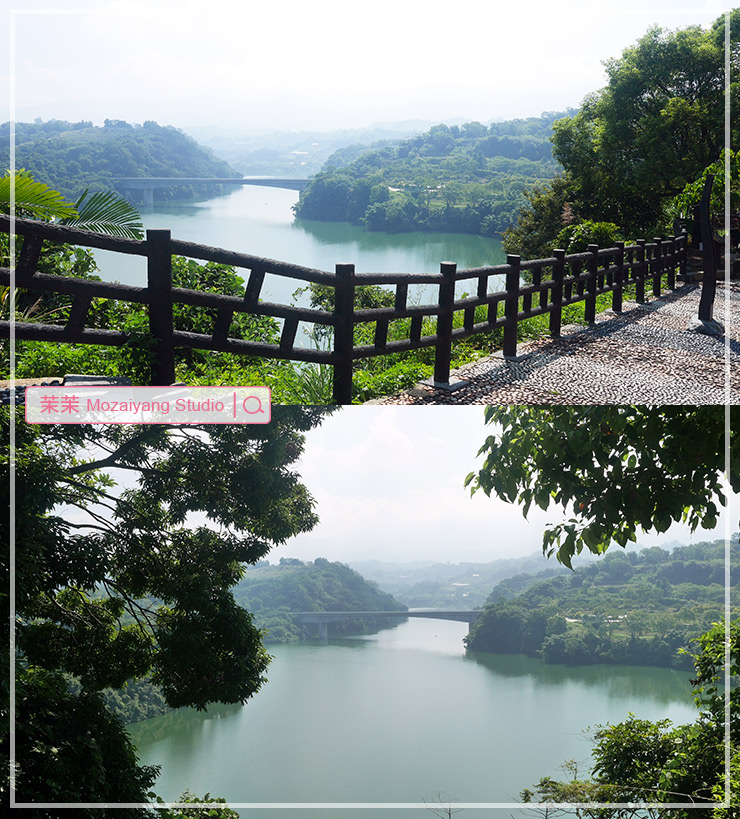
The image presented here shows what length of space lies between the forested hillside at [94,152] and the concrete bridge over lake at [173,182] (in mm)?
18

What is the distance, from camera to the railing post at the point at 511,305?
434 centimetres

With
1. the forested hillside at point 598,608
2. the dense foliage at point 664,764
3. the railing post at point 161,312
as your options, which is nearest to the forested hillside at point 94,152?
the railing post at point 161,312

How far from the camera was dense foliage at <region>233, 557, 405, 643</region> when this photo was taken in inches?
165

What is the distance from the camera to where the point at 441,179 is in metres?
2.71

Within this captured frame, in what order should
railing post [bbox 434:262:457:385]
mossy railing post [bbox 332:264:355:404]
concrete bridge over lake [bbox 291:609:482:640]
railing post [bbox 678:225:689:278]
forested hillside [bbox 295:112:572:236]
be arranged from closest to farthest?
forested hillside [bbox 295:112:572:236], mossy railing post [bbox 332:264:355:404], railing post [bbox 434:262:457:385], concrete bridge over lake [bbox 291:609:482:640], railing post [bbox 678:225:689:278]

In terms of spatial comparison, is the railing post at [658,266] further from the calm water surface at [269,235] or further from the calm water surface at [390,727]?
the calm water surface at [269,235]

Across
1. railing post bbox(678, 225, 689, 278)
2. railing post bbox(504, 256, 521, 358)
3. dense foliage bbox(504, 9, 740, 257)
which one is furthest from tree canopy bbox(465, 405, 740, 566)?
railing post bbox(678, 225, 689, 278)

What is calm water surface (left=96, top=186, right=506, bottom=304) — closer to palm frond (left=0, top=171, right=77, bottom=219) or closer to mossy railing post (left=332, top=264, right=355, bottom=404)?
palm frond (left=0, top=171, right=77, bottom=219)

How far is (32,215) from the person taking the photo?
8.45 ft

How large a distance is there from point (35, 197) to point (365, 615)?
9.61 ft

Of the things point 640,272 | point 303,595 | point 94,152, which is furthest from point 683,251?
point 94,152

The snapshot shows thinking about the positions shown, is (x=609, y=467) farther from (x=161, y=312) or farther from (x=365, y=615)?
(x=161, y=312)

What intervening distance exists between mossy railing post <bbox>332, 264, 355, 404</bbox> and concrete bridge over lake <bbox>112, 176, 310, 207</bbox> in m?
0.54

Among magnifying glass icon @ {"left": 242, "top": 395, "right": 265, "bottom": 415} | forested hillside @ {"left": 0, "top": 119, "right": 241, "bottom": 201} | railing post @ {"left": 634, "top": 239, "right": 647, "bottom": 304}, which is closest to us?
forested hillside @ {"left": 0, "top": 119, "right": 241, "bottom": 201}
